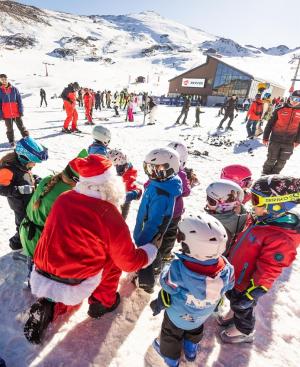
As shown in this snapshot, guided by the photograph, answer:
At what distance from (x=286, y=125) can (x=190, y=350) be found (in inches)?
212

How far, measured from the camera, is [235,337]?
2.46m

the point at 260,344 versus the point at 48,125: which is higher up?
the point at 260,344

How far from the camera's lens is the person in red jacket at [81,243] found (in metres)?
2.03

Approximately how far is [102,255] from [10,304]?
1.28m

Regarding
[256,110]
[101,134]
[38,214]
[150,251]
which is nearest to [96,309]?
[150,251]

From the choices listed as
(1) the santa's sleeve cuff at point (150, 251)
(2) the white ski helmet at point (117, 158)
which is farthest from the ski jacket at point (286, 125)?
(1) the santa's sleeve cuff at point (150, 251)

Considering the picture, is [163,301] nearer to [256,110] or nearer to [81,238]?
[81,238]

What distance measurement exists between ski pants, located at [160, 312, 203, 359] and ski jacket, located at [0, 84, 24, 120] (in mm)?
7524

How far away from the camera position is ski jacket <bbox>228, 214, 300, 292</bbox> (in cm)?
216

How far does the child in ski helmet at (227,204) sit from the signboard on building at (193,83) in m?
43.4

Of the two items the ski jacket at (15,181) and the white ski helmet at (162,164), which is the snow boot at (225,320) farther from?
the ski jacket at (15,181)

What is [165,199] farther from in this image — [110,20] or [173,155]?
[110,20]

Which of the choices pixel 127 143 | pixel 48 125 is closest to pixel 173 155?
pixel 127 143

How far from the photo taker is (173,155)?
278 centimetres
